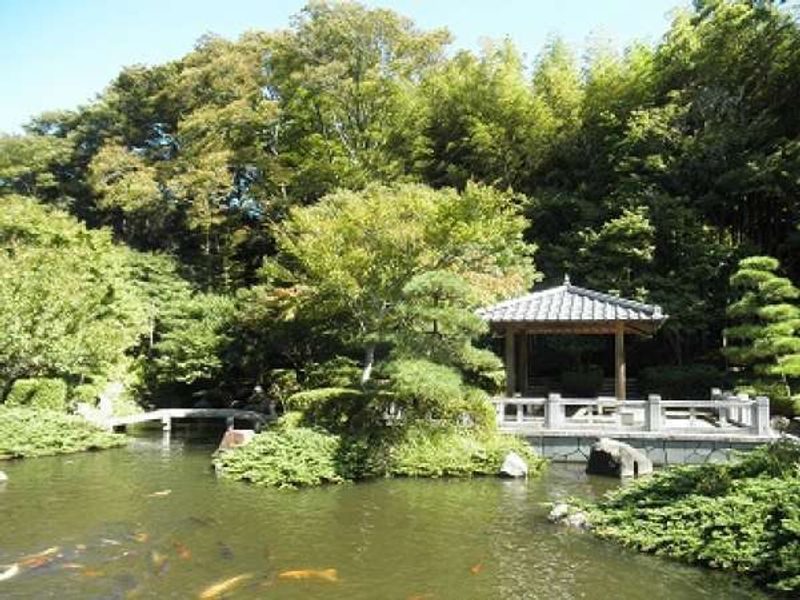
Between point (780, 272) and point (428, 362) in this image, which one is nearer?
point (428, 362)

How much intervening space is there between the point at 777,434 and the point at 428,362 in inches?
288

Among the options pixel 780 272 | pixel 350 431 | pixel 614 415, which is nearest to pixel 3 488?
pixel 350 431

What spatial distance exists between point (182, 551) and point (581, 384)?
15562mm

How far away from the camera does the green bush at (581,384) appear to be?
73.7 feet

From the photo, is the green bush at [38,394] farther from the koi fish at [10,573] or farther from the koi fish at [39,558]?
the koi fish at [10,573]

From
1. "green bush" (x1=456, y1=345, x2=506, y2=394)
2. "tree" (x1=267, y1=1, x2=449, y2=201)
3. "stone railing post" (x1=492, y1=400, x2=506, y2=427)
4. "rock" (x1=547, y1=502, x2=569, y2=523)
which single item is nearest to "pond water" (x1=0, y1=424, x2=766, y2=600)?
"rock" (x1=547, y1=502, x2=569, y2=523)

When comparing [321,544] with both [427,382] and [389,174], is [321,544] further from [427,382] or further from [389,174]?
[389,174]

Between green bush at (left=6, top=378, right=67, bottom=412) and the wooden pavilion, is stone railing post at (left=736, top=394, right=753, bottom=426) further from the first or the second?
green bush at (left=6, top=378, right=67, bottom=412)

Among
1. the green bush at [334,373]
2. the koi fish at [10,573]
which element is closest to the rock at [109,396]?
the green bush at [334,373]

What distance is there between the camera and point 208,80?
31125mm

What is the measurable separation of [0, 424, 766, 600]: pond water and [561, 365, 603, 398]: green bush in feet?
28.4

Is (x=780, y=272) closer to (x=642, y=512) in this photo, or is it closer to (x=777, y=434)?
(x=777, y=434)

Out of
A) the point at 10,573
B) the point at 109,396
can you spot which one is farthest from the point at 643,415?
the point at 109,396

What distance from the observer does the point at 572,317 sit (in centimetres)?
1689
